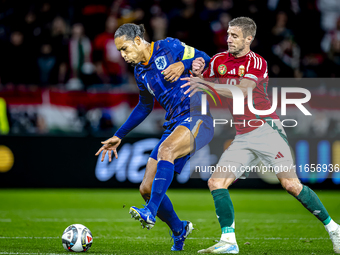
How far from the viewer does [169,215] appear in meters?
5.42

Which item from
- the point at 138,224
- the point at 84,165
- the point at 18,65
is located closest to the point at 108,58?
the point at 18,65

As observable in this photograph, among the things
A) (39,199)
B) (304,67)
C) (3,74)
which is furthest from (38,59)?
(304,67)

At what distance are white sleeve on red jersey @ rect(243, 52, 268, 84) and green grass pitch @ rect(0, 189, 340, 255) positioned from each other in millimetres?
1711

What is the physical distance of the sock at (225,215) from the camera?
4.95 m

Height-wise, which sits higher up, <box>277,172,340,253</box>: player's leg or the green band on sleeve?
the green band on sleeve

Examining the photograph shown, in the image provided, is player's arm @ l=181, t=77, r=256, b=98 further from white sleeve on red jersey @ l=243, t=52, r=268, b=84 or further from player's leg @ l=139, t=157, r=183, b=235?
player's leg @ l=139, t=157, r=183, b=235

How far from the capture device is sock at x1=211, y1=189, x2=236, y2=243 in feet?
16.2

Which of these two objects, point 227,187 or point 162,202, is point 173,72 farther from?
point 162,202

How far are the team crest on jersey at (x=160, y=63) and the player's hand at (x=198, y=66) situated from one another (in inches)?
11.4

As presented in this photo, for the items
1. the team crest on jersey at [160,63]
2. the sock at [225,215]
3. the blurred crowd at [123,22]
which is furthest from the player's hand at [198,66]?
the blurred crowd at [123,22]

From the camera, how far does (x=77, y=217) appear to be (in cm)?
838

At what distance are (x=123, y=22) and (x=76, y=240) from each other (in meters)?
9.37

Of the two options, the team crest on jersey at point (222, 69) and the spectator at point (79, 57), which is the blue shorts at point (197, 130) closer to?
the team crest on jersey at point (222, 69)

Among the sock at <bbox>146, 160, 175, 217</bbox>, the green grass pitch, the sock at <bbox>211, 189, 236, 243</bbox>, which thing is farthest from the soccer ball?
the sock at <bbox>211, 189, 236, 243</bbox>
